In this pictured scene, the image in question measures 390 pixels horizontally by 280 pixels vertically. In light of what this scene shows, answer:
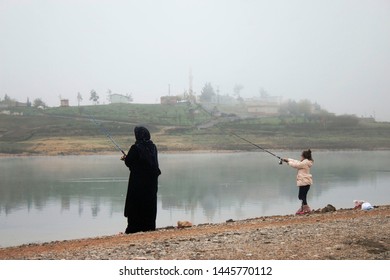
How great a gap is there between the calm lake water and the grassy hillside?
591cm

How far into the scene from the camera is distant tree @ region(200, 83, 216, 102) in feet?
102

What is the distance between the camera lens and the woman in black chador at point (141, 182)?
5.74m

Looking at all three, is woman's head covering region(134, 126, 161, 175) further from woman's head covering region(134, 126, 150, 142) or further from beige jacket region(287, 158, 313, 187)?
beige jacket region(287, 158, 313, 187)

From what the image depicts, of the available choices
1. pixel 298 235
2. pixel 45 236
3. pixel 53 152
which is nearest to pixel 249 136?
pixel 53 152

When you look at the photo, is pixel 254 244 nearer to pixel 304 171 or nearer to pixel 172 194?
pixel 304 171

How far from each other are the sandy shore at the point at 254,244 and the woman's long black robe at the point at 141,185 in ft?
1.03

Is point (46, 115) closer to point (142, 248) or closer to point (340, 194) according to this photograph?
point (340, 194)

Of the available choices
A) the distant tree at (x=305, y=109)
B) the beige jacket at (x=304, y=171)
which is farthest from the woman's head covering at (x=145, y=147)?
the distant tree at (x=305, y=109)

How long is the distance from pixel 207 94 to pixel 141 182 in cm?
2568

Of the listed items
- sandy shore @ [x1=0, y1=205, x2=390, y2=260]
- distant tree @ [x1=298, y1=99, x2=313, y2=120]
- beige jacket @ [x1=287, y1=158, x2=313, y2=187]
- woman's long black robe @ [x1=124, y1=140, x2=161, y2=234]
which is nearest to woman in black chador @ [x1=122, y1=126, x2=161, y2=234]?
woman's long black robe @ [x1=124, y1=140, x2=161, y2=234]

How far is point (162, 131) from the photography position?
30.5 m
